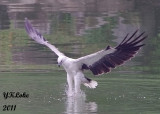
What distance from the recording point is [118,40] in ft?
71.7

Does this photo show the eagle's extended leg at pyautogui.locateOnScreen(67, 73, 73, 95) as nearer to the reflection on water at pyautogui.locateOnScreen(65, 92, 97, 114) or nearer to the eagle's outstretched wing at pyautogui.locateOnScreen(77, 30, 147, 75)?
the reflection on water at pyautogui.locateOnScreen(65, 92, 97, 114)

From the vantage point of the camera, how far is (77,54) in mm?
18906

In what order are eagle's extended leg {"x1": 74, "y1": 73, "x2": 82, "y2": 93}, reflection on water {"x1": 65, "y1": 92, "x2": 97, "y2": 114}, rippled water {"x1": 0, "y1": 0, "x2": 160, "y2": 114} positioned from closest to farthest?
reflection on water {"x1": 65, "y1": 92, "x2": 97, "y2": 114} < rippled water {"x1": 0, "y1": 0, "x2": 160, "y2": 114} < eagle's extended leg {"x1": 74, "y1": 73, "x2": 82, "y2": 93}

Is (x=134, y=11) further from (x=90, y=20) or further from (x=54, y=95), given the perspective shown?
(x=54, y=95)

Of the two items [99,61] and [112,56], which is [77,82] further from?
[112,56]

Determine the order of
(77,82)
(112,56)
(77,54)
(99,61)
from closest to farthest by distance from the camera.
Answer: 1. (112,56)
2. (99,61)
3. (77,82)
4. (77,54)

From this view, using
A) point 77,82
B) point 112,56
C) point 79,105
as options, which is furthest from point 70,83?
point 79,105

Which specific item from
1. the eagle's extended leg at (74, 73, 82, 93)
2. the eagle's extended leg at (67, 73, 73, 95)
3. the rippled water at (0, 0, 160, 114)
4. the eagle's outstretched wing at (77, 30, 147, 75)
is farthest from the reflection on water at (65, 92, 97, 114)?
the eagle's outstretched wing at (77, 30, 147, 75)

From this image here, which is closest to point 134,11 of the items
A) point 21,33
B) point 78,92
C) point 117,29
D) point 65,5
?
point 65,5

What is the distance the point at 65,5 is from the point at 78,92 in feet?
51.7

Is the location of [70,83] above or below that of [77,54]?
below

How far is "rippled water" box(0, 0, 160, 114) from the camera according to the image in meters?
13.0

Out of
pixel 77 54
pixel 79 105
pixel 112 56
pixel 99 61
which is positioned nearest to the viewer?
pixel 79 105

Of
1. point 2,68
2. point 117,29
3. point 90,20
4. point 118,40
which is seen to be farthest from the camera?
point 90,20
